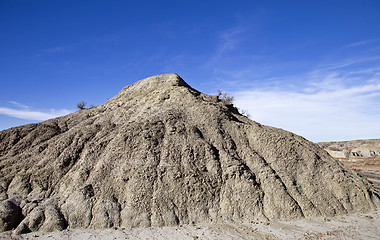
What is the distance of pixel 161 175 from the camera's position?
12.8 metres

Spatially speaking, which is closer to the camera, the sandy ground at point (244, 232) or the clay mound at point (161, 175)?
the sandy ground at point (244, 232)

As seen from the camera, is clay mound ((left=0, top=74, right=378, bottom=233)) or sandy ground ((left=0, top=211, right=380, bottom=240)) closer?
sandy ground ((left=0, top=211, right=380, bottom=240))

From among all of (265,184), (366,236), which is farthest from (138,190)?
(366,236)

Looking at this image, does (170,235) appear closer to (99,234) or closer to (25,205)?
(99,234)

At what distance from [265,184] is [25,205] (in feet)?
40.2

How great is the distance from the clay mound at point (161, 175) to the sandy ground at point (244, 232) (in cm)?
45

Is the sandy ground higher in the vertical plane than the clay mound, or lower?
lower

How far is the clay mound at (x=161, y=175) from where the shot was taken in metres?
11.4

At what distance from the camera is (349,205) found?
13.2 metres

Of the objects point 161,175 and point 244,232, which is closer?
point 244,232

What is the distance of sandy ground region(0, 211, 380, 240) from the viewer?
10.2 m

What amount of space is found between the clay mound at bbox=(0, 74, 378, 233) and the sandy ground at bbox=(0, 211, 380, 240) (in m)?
0.45

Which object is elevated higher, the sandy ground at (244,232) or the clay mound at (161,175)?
the clay mound at (161,175)

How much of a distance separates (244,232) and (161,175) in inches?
196
